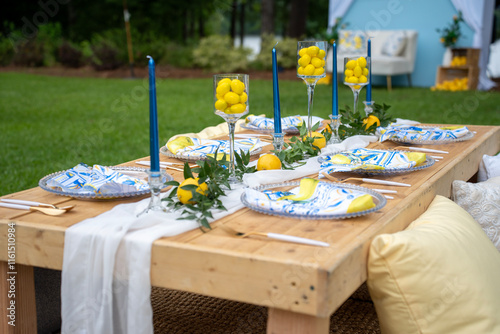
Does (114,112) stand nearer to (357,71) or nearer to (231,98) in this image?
(357,71)

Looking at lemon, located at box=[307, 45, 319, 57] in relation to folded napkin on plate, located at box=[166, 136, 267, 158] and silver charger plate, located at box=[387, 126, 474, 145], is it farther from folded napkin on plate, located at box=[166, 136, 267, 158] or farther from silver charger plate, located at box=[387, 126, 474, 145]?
silver charger plate, located at box=[387, 126, 474, 145]

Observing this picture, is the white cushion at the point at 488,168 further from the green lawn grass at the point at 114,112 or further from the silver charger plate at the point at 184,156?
the green lawn grass at the point at 114,112

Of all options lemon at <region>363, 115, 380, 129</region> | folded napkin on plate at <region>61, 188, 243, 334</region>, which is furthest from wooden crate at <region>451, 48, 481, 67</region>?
folded napkin on plate at <region>61, 188, 243, 334</region>

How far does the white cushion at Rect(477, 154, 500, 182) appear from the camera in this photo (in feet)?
7.96

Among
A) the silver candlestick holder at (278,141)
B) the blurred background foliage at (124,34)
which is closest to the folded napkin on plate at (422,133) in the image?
the silver candlestick holder at (278,141)

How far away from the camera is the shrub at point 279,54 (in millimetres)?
12828

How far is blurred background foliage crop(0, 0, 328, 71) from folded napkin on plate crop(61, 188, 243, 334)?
30.1 ft

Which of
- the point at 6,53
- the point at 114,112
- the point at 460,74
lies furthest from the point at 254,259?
the point at 6,53

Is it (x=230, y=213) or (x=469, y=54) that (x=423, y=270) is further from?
(x=469, y=54)

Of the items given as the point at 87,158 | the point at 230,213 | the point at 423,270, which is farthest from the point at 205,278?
the point at 87,158

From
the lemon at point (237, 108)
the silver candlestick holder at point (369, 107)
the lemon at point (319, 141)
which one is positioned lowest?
the lemon at point (319, 141)

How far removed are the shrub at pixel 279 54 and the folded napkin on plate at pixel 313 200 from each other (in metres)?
11.5

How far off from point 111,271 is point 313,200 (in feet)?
1.69

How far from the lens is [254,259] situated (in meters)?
1.11
